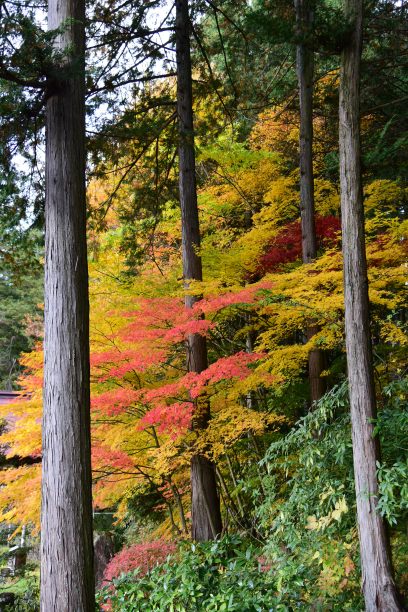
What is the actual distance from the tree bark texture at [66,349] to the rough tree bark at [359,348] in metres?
2.39

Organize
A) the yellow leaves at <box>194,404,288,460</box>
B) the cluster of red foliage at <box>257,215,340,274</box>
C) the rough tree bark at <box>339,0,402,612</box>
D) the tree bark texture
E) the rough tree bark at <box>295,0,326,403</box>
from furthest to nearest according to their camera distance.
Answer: the cluster of red foliage at <box>257,215,340,274</box> → the rough tree bark at <box>295,0,326,403</box> → the yellow leaves at <box>194,404,288,460</box> → the rough tree bark at <box>339,0,402,612</box> → the tree bark texture

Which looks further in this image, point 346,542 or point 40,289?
point 40,289

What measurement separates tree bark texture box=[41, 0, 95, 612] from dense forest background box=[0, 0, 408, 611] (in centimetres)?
29

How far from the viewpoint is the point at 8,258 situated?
6836mm

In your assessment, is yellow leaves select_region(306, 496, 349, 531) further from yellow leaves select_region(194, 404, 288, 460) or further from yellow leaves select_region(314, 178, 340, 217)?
yellow leaves select_region(314, 178, 340, 217)

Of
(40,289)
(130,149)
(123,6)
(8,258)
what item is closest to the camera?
(8,258)

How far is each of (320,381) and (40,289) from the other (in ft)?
57.0

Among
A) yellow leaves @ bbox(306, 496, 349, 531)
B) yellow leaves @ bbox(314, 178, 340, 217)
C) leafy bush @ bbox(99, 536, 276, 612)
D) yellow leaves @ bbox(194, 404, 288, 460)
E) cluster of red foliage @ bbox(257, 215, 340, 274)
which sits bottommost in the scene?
leafy bush @ bbox(99, 536, 276, 612)

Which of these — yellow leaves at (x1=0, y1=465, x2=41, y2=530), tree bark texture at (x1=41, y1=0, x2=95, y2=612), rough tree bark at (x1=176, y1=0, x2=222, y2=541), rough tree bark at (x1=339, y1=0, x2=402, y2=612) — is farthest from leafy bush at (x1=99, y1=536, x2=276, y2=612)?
yellow leaves at (x1=0, y1=465, x2=41, y2=530)

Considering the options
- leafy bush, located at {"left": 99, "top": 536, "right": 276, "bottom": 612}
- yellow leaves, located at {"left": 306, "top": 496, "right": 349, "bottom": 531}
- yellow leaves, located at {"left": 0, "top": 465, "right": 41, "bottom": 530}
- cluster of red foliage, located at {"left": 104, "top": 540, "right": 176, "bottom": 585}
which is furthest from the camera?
cluster of red foliage, located at {"left": 104, "top": 540, "right": 176, "bottom": 585}

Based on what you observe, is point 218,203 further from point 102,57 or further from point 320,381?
point 320,381

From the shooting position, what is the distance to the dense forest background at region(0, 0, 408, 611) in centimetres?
479

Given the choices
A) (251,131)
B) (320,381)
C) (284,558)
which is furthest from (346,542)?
(251,131)

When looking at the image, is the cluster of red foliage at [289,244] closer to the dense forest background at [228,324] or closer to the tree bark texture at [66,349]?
the dense forest background at [228,324]
